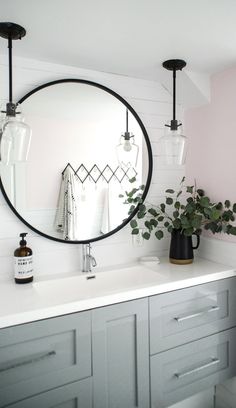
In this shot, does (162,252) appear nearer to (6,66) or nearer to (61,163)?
(61,163)

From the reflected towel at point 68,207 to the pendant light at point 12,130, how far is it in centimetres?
38

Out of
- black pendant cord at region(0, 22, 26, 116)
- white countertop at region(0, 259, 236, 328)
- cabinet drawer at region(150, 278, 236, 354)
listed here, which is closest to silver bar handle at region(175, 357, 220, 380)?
cabinet drawer at region(150, 278, 236, 354)

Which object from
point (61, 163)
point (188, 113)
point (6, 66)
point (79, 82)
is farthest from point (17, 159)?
point (188, 113)

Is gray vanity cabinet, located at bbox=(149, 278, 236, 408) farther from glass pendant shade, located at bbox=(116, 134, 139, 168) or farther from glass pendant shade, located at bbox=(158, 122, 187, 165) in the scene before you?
glass pendant shade, located at bbox=(116, 134, 139, 168)

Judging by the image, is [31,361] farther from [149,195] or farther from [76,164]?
[149,195]

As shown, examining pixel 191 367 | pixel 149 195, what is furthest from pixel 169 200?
pixel 191 367

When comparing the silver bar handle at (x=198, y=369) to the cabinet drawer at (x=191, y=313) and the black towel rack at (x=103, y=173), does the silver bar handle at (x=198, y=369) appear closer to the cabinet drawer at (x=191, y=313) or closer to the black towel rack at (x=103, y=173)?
the cabinet drawer at (x=191, y=313)

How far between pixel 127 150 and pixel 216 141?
57 centimetres

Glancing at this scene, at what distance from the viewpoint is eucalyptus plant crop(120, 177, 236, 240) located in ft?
5.82

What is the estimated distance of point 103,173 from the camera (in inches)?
71.8

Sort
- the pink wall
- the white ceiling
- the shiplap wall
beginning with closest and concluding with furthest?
1. the white ceiling
2. the shiplap wall
3. the pink wall

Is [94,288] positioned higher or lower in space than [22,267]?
lower

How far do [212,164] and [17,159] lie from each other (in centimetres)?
123

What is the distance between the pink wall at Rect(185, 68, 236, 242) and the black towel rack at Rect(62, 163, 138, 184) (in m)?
0.47
